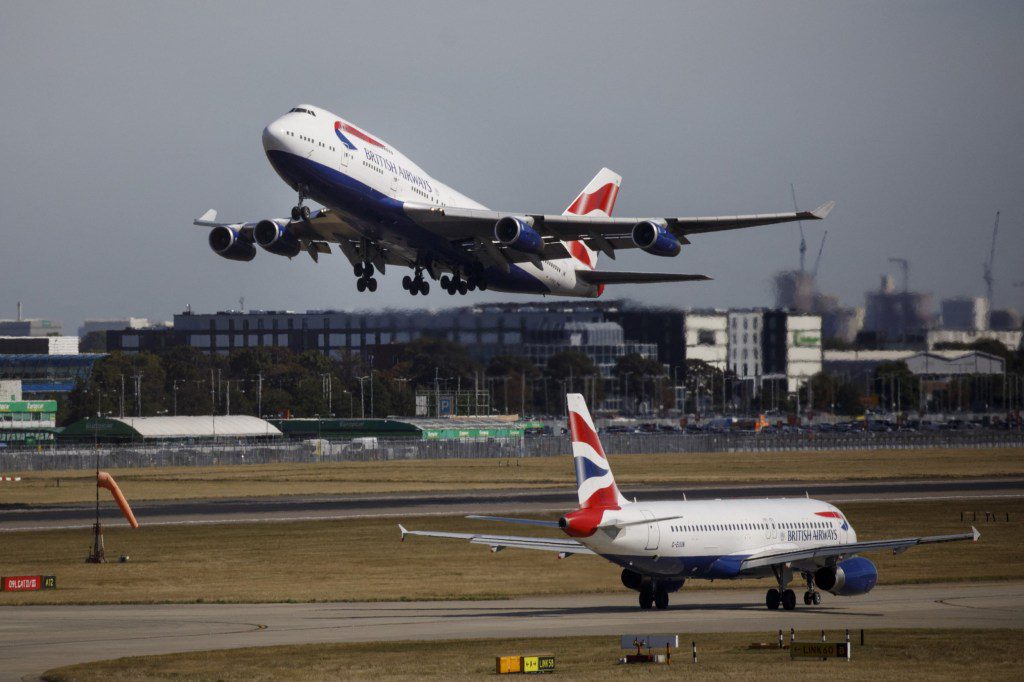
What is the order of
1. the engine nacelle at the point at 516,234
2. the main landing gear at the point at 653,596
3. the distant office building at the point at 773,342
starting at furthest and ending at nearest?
1. the distant office building at the point at 773,342
2. the engine nacelle at the point at 516,234
3. the main landing gear at the point at 653,596

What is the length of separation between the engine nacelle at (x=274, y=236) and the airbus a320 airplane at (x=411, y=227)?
42 mm

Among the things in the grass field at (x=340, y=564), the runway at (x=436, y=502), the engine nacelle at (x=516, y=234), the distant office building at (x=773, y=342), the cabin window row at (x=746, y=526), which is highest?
the engine nacelle at (x=516, y=234)

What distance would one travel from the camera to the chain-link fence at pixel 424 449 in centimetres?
12221

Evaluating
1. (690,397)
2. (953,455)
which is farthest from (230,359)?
(953,455)

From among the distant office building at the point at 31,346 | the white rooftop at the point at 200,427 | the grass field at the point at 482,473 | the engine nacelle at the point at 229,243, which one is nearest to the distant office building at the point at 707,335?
the grass field at the point at 482,473

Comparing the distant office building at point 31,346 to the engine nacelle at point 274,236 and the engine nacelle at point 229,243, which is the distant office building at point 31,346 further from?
the engine nacelle at point 274,236

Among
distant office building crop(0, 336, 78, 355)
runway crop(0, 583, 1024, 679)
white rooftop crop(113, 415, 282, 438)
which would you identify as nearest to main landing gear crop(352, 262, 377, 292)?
runway crop(0, 583, 1024, 679)

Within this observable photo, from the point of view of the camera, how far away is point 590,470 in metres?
43.4

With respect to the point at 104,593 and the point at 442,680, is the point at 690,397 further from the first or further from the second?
the point at 442,680

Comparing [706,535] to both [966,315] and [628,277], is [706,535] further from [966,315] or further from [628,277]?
[966,315]

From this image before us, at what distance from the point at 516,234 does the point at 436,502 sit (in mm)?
28992

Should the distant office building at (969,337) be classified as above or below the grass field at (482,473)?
above

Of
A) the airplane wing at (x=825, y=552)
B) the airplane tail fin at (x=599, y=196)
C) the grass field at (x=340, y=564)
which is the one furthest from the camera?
the airplane tail fin at (x=599, y=196)

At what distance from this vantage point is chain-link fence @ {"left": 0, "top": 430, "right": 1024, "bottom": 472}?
12221 cm
